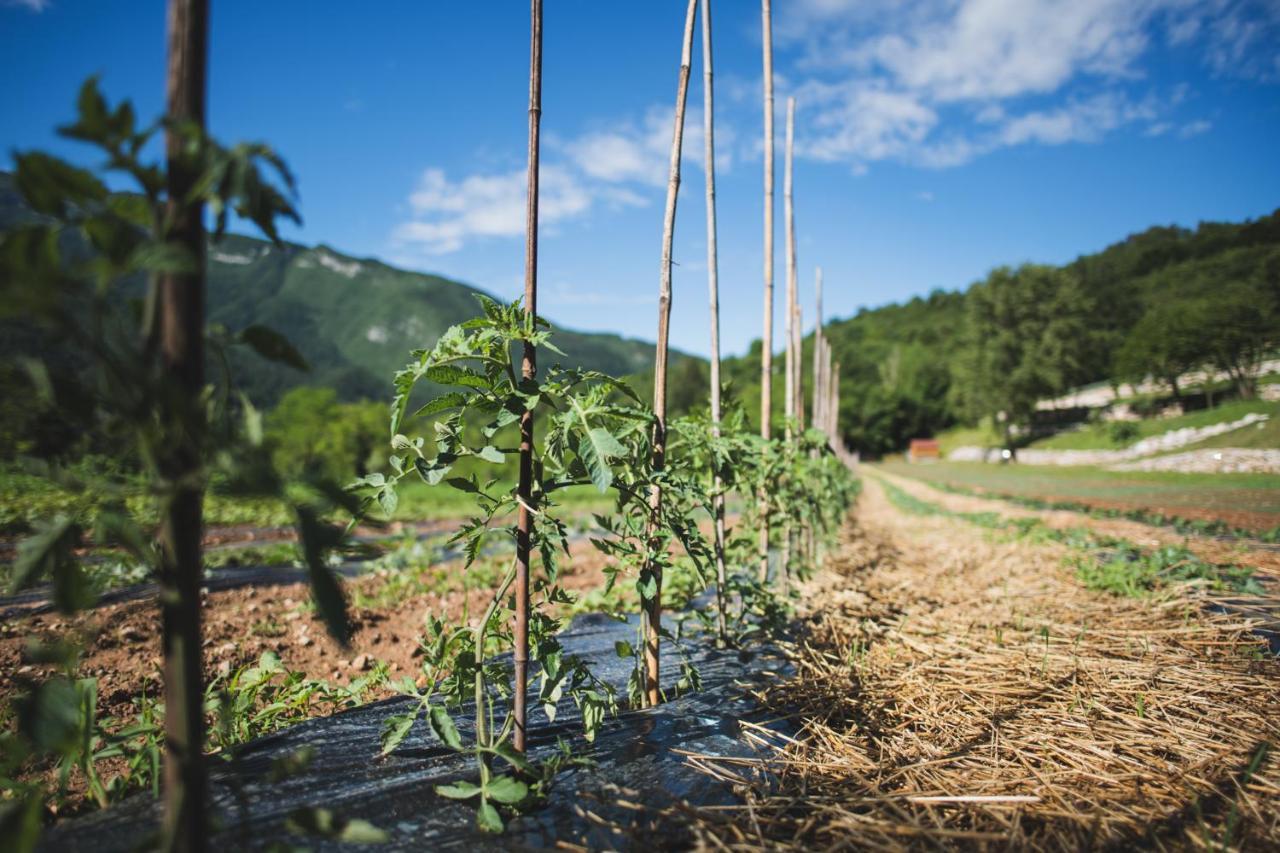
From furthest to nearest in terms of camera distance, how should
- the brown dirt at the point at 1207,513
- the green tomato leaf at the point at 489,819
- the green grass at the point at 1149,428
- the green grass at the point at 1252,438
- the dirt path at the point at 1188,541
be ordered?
Answer: the green grass at the point at 1149,428, the green grass at the point at 1252,438, the brown dirt at the point at 1207,513, the dirt path at the point at 1188,541, the green tomato leaf at the point at 489,819

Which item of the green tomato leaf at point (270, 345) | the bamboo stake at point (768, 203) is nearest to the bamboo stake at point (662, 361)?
the green tomato leaf at point (270, 345)

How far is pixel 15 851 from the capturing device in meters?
0.83

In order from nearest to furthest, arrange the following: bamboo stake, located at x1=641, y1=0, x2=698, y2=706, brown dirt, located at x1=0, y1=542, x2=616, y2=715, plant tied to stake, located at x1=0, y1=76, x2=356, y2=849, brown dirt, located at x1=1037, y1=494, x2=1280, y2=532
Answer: plant tied to stake, located at x1=0, y1=76, x2=356, y2=849, bamboo stake, located at x1=641, y1=0, x2=698, y2=706, brown dirt, located at x1=0, y1=542, x2=616, y2=715, brown dirt, located at x1=1037, y1=494, x2=1280, y2=532

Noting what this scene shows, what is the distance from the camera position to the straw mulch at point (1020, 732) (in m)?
1.61

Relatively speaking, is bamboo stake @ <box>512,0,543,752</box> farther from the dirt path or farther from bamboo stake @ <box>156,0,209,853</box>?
the dirt path

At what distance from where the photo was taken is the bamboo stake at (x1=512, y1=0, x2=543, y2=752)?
1.68 metres

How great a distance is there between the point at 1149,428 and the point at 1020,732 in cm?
4874

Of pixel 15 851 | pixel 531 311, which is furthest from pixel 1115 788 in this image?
pixel 15 851

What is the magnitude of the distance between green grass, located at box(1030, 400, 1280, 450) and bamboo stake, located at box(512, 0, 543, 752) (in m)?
37.0

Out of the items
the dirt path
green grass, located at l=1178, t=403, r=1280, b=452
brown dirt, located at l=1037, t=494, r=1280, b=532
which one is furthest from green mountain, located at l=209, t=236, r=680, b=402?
the dirt path

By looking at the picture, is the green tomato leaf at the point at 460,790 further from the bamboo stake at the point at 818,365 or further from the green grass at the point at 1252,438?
the green grass at the point at 1252,438

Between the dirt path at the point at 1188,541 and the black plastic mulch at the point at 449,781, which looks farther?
the dirt path at the point at 1188,541

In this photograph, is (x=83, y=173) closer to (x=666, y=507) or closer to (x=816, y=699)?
(x=666, y=507)

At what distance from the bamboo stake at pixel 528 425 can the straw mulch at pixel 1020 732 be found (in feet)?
2.10
